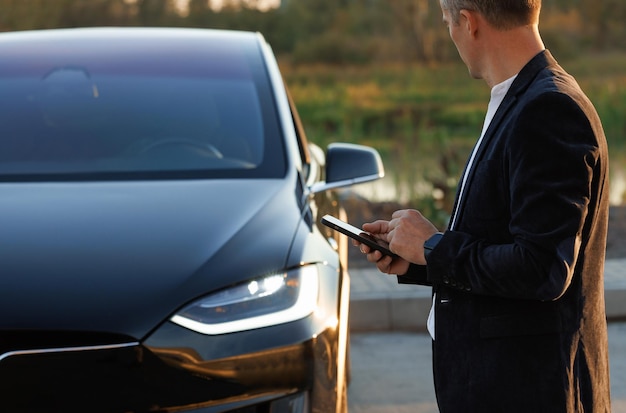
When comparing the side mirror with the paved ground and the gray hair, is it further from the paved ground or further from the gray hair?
the gray hair

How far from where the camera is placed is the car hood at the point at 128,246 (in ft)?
8.90

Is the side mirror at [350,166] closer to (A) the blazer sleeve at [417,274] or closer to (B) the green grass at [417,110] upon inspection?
(A) the blazer sleeve at [417,274]

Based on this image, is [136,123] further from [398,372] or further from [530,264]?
[530,264]

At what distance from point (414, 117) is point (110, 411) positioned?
21410mm

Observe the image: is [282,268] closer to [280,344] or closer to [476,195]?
[280,344]

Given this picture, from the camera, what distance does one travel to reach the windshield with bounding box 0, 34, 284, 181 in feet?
12.0

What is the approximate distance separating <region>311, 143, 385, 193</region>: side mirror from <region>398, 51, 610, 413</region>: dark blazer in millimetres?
1754

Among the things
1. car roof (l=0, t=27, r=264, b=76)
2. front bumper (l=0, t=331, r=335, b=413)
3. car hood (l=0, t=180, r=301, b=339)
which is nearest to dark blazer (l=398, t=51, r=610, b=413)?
front bumper (l=0, t=331, r=335, b=413)

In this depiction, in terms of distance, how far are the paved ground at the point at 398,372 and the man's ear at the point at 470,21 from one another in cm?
255

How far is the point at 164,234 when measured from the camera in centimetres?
304

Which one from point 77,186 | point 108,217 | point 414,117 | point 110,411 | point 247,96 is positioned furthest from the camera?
point 414,117

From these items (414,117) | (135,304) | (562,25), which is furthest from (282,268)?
(562,25)

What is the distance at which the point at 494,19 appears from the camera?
6.29 feet

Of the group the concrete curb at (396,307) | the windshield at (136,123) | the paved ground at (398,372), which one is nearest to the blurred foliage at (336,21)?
the concrete curb at (396,307)
